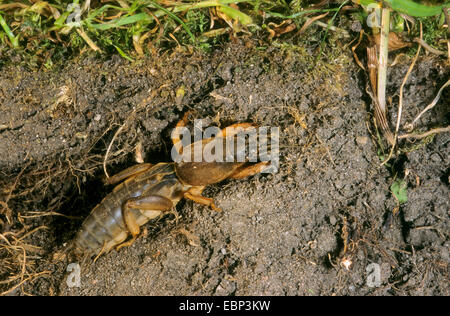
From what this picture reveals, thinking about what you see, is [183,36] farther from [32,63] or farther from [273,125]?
[32,63]

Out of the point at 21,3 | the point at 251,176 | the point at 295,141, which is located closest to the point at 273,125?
the point at 295,141

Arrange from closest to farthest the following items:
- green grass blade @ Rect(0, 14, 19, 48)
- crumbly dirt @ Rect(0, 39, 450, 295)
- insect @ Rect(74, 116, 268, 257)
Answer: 1. crumbly dirt @ Rect(0, 39, 450, 295)
2. insect @ Rect(74, 116, 268, 257)
3. green grass blade @ Rect(0, 14, 19, 48)

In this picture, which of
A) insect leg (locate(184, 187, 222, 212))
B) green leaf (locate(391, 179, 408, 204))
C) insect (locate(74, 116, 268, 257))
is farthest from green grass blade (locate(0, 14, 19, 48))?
green leaf (locate(391, 179, 408, 204))

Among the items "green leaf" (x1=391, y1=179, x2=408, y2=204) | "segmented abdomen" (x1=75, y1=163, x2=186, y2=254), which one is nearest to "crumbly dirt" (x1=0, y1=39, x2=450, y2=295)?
"green leaf" (x1=391, y1=179, x2=408, y2=204)

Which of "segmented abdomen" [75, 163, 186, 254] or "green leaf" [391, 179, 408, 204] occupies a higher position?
"green leaf" [391, 179, 408, 204]

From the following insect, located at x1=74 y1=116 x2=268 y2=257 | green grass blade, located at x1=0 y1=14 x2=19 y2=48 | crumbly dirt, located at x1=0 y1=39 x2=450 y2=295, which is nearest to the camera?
crumbly dirt, located at x1=0 y1=39 x2=450 y2=295

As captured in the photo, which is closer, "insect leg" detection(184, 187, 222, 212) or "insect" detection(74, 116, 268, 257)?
"insect leg" detection(184, 187, 222, 212)

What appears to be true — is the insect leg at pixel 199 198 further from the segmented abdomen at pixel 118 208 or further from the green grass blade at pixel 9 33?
the green grass blade at pixel 9 33

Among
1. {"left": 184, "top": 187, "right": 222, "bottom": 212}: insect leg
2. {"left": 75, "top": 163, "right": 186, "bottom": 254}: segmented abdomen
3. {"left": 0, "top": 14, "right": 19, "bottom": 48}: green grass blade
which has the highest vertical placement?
{"left": 0, "top": 14, "right": 19, "bottom": 48}: green grass blade

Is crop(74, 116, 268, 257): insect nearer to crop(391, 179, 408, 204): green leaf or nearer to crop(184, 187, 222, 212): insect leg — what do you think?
crop(184, 187, 222, 212): insect leg
